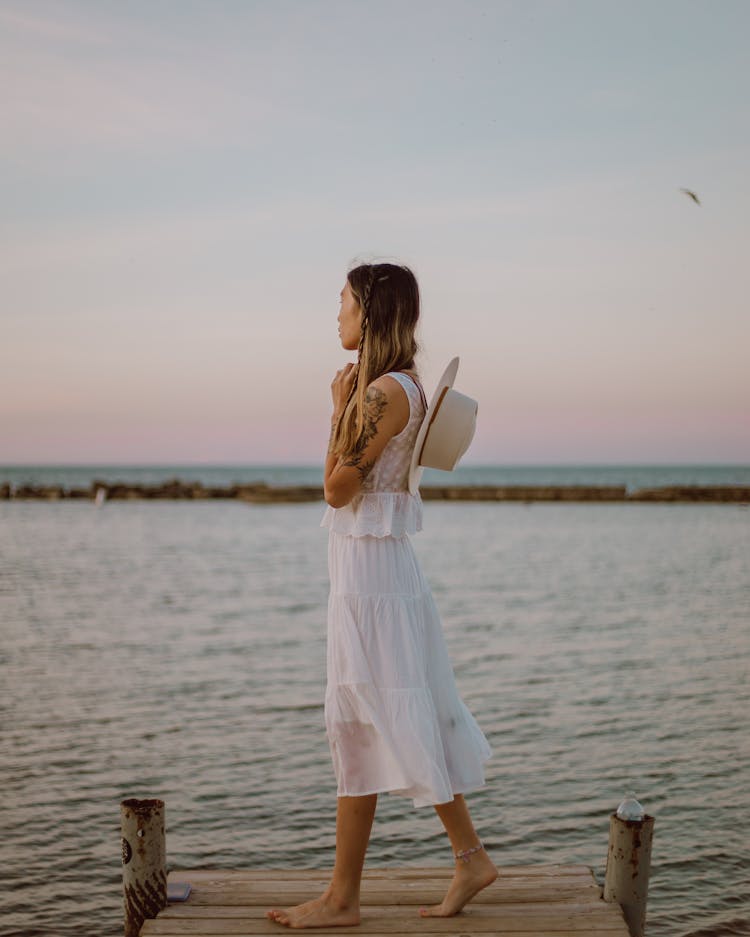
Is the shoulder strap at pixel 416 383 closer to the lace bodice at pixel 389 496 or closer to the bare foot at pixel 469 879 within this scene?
the lace bodice at pixel 389 496

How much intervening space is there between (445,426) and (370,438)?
0.99ft

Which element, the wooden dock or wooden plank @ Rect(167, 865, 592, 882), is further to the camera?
wooden plank @ Rect(167, 865, 592, 882)

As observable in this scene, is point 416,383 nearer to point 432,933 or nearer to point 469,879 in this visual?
point 469,879

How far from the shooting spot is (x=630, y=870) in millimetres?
4793

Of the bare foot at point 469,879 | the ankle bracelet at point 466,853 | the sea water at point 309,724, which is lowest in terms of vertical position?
the sea water at point 309,724

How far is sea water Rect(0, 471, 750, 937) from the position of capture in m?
8.25

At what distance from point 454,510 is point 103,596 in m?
39.6

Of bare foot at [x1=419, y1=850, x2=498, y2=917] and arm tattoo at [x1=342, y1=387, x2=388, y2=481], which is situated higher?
arm tattoo at [x1=342, y1=387, x2=388, y2=481]

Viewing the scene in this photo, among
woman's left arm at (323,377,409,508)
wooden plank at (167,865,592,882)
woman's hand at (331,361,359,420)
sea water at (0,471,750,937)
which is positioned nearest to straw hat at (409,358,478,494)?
woman's left arm at (323,377,409,508)

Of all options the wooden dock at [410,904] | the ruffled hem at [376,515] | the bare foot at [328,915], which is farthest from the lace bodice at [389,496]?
the wooden dock at [410,904]

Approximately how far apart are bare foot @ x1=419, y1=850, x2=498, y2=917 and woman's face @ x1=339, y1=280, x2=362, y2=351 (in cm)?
211

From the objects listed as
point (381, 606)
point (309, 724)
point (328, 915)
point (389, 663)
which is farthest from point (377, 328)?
point (309, 724)

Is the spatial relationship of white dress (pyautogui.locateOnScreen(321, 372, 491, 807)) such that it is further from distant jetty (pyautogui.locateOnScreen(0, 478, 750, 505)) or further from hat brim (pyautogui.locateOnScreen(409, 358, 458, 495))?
distant jetty (pyautogui.locateOnScreen(0, 478, 750, 505))

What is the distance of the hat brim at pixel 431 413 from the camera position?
4102 mm
